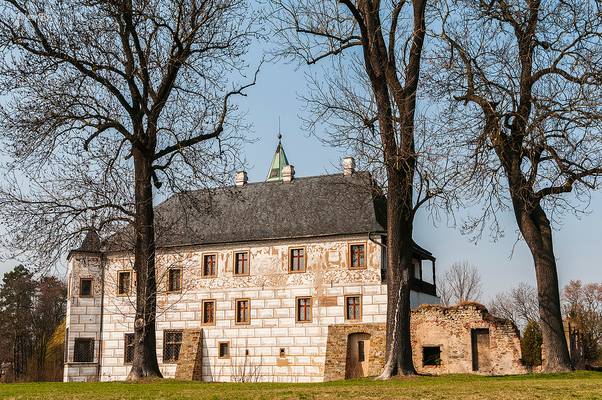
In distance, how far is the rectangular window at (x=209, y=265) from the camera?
119 ft

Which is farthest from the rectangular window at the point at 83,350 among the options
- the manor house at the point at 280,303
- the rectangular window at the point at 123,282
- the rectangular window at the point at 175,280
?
the rectangular window at the point at 175,280

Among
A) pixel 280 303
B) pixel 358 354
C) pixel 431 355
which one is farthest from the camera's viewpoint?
pixel 280 303

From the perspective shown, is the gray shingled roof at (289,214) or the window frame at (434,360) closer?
the window frame at (434,360)

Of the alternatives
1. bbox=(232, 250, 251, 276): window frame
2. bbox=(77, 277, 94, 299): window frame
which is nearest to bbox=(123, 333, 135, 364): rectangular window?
bbox=(77, 277, 94, 299): window frame

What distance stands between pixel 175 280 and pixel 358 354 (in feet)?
32.8

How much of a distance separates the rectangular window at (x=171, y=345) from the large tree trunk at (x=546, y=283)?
19814 millimetres

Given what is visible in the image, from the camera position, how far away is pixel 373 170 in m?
18.9

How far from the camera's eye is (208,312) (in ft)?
118

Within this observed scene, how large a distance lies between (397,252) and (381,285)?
13.7 meters

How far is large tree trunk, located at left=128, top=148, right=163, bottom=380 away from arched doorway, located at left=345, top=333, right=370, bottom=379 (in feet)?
43.6

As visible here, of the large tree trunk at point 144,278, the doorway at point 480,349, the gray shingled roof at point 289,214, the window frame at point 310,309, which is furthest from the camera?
the gray shingled roof at point 289,214

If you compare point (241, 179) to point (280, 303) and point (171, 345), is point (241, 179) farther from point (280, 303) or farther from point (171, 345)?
point (171, 345)

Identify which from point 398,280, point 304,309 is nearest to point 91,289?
point 304,309

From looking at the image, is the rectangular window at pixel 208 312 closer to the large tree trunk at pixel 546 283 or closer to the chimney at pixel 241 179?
the chimney at pixel 241 179
